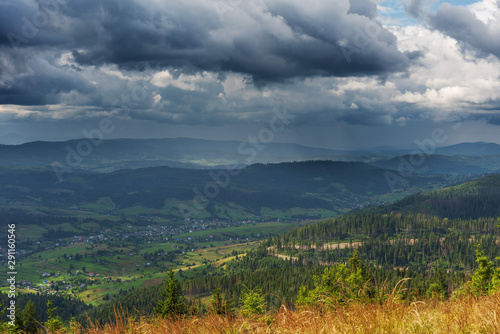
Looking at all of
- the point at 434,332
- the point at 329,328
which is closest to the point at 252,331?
the point at 329,328

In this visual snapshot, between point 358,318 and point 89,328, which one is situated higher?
point 358,318

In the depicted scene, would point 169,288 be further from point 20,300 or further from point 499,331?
point 20,300

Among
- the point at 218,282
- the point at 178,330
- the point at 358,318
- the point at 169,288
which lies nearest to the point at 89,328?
the point at 178,330

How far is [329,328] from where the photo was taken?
6.37 m

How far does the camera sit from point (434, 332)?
19.2 ft

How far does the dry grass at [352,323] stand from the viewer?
606cm

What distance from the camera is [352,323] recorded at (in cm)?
616

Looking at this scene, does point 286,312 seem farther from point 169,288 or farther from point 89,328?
point 169,288

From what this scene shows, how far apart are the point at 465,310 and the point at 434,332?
177 cm

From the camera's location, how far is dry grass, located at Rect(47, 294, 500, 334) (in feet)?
19.9

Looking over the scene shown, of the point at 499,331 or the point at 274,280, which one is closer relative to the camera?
the point at 499,331

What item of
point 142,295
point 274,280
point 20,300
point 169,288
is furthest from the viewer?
point 20,300

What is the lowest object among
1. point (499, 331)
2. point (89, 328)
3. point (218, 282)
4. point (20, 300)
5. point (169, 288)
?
point (20, 300)

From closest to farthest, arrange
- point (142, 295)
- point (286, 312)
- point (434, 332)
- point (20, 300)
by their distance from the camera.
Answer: point (434, 332) < point (286, 312) < point (142, 295) < point (20, 300)
